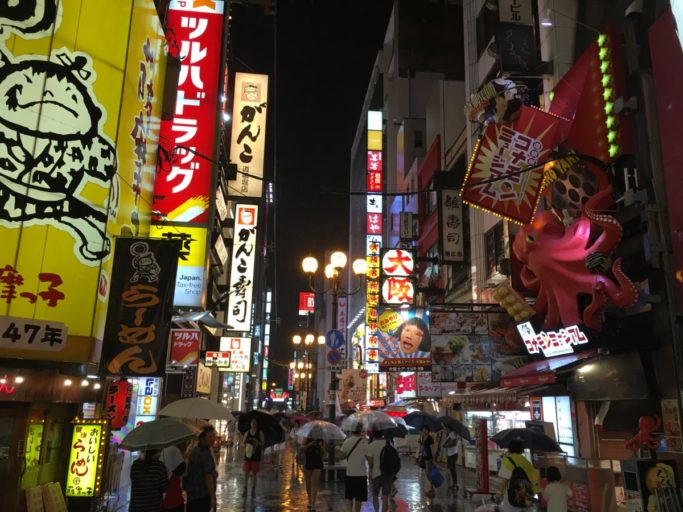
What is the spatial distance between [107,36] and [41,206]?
3748 mm

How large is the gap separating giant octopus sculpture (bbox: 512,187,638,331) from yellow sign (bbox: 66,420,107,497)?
1026cm

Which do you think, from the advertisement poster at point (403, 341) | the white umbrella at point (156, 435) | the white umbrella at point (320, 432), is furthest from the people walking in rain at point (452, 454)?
the white umbrella at point (156, 435)

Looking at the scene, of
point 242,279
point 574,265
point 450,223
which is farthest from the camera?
point 242,279

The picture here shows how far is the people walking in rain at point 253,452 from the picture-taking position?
48.6 feet

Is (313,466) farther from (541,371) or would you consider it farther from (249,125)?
(249,125)

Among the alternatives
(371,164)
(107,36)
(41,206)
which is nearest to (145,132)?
(107,36)

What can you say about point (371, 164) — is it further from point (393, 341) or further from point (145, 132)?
point (145, 132)

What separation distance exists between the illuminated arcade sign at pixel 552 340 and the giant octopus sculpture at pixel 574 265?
0.77 ft

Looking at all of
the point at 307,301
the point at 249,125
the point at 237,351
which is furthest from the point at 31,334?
the point at 307,301

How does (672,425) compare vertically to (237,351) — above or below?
below

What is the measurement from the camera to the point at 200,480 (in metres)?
8.76

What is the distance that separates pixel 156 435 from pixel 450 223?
818 inches

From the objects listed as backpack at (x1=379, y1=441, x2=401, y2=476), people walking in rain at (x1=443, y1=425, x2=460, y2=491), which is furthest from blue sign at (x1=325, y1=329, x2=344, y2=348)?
backpack at (x1=379, y1=441, x2=401, y2=476)

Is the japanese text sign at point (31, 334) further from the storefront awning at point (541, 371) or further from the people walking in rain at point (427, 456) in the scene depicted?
the storefront awning at point (541, 371)
